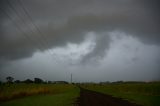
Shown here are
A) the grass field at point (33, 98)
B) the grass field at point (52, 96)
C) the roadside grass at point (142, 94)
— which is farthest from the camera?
the grass field at point (33, 98)

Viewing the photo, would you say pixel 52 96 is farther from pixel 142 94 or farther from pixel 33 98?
pixel 142 94

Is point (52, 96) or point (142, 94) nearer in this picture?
point (52, 96)

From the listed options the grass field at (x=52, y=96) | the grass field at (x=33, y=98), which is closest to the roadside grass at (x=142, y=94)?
the grass field at (x=52, y=96)

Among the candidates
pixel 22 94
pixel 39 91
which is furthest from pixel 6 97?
pixel 39 91

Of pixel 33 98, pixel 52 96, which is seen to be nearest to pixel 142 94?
pixel 52 96

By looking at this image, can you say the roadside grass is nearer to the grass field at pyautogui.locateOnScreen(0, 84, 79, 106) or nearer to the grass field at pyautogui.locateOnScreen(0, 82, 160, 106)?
the grass field at pyautogui.locateOnScreen(0, 82, 160, 106)

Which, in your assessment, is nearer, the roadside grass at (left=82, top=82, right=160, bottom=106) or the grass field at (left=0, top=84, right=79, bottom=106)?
the roadside grass at (left=82, top=82, right=160, bottom=106)

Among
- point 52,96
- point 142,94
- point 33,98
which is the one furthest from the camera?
point 142,94

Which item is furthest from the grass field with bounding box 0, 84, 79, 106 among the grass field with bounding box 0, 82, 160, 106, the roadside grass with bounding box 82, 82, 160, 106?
the roadside grass with bounding box 82, 82, 160, 106

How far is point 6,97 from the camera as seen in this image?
125 ft

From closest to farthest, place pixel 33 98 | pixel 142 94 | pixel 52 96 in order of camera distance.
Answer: pixel 33 98 → pixel 52 96 → pixel 142 94

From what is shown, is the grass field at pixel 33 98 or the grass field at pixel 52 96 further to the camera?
the grass field at pixel 33 98

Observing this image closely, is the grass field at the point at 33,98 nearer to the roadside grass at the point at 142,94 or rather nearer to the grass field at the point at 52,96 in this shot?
the grass field at the point at 52,96

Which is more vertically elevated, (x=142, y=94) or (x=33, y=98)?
(x=142, y=94)
